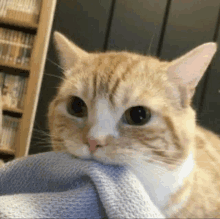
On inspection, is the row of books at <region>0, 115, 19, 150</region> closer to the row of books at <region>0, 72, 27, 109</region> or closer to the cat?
the row of books at <region>0, 72, 27, 109</region>

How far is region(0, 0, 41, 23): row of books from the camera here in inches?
77.8

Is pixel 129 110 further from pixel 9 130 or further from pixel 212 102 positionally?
pixel 9 130

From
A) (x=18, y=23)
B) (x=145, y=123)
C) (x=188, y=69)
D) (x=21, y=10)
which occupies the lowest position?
(x=145, y=123)

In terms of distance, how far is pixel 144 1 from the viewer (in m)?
1.83

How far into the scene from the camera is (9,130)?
6.88 ft

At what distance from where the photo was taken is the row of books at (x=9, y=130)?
208 cm

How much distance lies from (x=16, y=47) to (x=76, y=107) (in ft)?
5.45

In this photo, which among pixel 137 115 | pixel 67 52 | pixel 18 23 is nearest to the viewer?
pixel 137 115

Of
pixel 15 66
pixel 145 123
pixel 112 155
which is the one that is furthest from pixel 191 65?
pixel 15 66

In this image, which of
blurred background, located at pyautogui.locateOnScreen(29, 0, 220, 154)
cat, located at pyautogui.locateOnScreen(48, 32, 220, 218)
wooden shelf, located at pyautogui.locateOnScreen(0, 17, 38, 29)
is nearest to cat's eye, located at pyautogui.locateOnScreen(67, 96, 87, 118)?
cat, located at pyautogui.locateOnScreen(48, 32, 220, 218)

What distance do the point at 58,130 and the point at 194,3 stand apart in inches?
66.4

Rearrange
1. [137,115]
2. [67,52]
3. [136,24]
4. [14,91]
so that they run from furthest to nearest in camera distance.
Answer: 1. [14,91]
2. [136,24]
3. [67,52]
4. [137,115]

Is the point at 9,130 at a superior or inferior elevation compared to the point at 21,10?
inferior

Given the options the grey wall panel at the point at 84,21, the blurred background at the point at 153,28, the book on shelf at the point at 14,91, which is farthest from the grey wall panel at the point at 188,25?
the book on shelf at the point at 14,91
